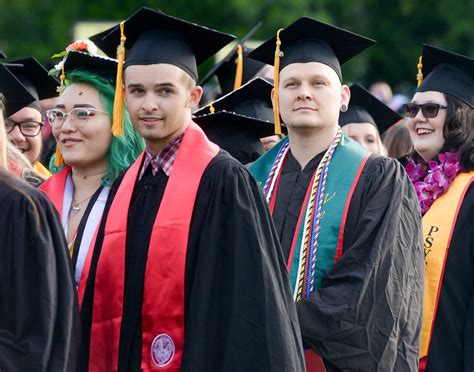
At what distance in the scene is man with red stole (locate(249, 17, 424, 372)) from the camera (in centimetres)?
570

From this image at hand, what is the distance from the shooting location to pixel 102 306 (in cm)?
531

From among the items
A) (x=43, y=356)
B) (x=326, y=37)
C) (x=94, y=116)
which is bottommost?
(x=43, y=356)

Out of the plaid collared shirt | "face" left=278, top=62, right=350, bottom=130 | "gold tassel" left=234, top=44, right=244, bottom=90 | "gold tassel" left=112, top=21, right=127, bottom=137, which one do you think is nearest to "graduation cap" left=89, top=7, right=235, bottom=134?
"gold tassel" left=112, top=21, right=127, bottom=137

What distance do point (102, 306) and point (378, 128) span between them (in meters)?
3.80

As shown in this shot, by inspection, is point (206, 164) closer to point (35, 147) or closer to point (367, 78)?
point (35, 147)

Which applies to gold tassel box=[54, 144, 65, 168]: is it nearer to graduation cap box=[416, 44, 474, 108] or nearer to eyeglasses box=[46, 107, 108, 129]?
eyeglasses box=[46, 107, 108, 129]

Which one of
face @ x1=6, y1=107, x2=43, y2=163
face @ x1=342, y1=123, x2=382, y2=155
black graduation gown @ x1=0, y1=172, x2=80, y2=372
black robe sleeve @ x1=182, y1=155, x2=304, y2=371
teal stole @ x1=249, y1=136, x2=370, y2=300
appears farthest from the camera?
face @ x1=342, y1=123, x2=382, y2=155

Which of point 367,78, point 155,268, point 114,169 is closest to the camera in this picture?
point 155,268

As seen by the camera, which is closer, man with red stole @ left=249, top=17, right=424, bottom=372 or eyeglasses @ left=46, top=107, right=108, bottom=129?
man with red stole @ left=249, top=17, right=424, bottom=372

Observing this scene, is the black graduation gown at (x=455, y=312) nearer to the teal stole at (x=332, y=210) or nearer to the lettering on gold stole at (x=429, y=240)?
the lettering on gold stole at (x=429, y=240)

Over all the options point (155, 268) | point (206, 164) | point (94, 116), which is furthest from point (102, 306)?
point (94, 116)

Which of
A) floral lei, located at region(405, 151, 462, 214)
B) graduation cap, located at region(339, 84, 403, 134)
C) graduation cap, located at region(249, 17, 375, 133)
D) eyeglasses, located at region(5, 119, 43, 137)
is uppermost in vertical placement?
graduation cap, located at region(339, 84, 403, 134)

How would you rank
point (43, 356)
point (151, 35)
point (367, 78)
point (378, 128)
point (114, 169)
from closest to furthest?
point (43, 356) < point (151, 35) < point (114, 169) < point (378, 128) < point (367, 78)

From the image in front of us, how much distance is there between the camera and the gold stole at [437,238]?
20.7ft
